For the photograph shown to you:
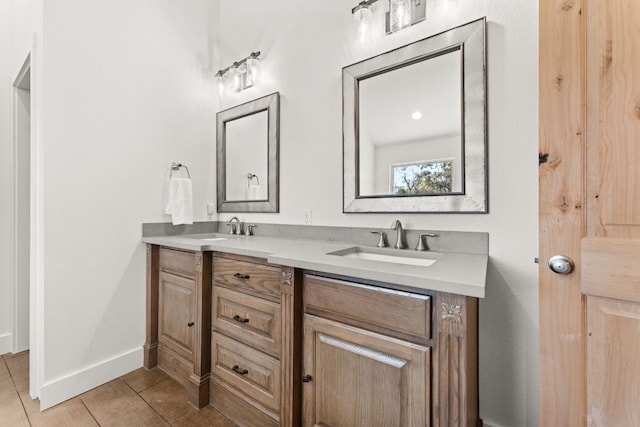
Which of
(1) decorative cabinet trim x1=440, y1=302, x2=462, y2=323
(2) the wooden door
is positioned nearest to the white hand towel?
(1) decorative cabinet trim x1=440, y1=302, x2=462, y2=323

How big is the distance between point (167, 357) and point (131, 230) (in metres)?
0.91

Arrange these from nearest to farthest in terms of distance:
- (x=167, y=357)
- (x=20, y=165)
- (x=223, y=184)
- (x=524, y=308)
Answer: (x=524, y=308) → (x=167, y=357) → (x=20, y=165) → (x=223, y=184)

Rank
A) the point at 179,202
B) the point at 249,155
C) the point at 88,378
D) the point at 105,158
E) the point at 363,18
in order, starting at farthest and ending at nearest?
1. the point at 249,155
2. the point at 179,202
3. the point at 105,158
4. the point at 88,378
5. the point at 363,18

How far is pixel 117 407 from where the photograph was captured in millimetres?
1658

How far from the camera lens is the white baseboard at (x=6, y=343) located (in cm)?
227

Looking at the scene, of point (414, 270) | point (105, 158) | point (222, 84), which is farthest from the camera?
point (222, 84)

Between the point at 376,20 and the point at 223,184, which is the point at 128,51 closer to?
the point at 223,184

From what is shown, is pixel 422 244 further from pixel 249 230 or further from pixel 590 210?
pixel 249 230

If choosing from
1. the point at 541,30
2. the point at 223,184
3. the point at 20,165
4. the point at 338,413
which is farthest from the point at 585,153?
the point at 20,165

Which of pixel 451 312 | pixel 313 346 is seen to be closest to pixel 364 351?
pixel 313 346

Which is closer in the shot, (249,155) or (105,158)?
(105,158)

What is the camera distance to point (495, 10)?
1.32m

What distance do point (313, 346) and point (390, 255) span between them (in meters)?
0.61

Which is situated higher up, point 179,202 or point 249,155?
point 249,155
